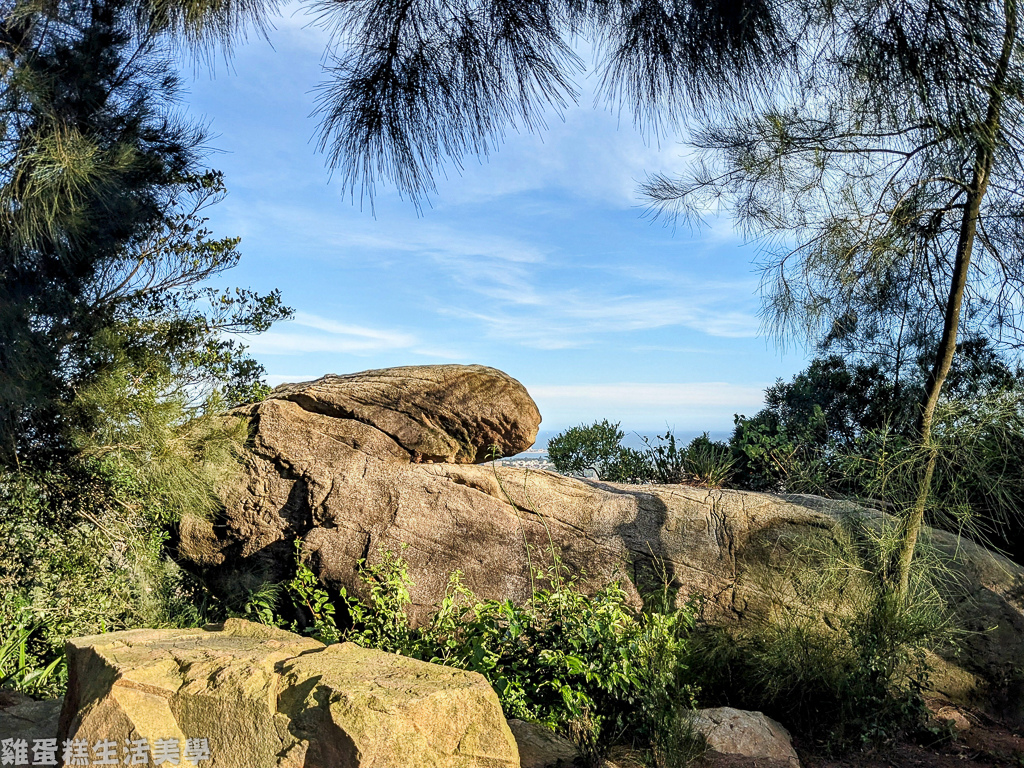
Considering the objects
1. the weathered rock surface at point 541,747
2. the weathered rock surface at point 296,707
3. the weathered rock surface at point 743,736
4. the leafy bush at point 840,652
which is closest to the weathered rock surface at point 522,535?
the leafy bush at point 840,652

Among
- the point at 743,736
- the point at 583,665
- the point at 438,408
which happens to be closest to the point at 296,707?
the point at 583,665

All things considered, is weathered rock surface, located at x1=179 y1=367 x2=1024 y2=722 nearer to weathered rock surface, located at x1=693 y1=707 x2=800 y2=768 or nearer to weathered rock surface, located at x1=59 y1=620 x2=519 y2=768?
weathered rock surface, located at x1=693 y1=707 x2=800 y2=768

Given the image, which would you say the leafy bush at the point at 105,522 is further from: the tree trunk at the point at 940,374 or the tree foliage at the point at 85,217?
the tree trunk at the point at 940,374

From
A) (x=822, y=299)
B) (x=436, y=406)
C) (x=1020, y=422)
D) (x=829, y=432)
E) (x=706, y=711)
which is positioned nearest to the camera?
(x=706, y=711)

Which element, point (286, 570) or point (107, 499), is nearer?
point (107, 499)

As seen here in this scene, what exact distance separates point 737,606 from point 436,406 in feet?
8.67

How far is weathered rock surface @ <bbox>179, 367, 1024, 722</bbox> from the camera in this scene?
528cm

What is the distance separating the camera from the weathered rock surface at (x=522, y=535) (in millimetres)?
5277

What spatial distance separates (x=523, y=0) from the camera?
11.9 ft

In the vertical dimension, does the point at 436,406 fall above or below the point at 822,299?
below

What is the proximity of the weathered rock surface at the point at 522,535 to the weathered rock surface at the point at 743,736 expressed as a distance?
1029 millimetres

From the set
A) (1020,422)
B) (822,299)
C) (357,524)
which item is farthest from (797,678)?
(357,524)

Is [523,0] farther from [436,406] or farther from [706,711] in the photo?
[706,711]

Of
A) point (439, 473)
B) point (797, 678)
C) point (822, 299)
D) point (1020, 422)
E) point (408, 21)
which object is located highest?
point (408, 21)
